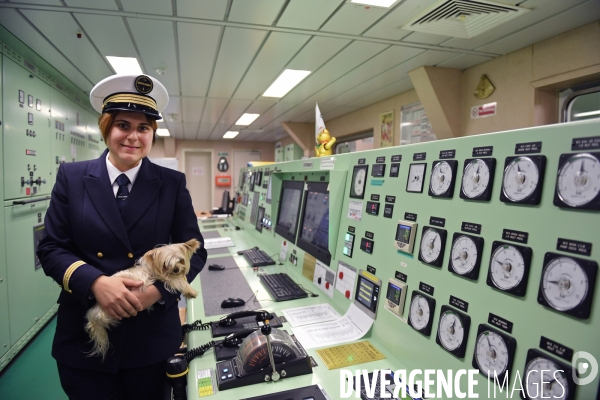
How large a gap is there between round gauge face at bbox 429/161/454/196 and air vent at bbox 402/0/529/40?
1781 mm

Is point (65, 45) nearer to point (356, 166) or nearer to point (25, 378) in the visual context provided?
point (25, 378)

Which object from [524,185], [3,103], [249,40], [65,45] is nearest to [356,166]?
[524,185]

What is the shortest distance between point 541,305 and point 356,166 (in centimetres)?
86

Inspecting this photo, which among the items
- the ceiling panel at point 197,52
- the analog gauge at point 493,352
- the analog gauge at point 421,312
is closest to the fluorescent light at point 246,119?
the ceiling panel at point 197,52

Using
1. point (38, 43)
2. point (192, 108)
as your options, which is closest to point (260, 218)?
point (38, 43)

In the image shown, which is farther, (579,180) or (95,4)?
(95,4)

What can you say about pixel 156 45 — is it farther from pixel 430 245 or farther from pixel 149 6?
pixel 430 245

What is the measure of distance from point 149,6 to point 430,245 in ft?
7.98

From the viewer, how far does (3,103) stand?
2430 millimetres

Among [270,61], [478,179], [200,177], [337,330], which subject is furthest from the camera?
[200,177]

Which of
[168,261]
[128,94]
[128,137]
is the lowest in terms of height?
[168,261]

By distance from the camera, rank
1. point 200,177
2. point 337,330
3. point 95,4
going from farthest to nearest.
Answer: point 200,177
point 95,4
point 337,330

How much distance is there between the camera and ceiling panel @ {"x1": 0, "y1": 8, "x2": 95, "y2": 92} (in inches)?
92.1

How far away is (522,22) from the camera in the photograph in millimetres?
2418
